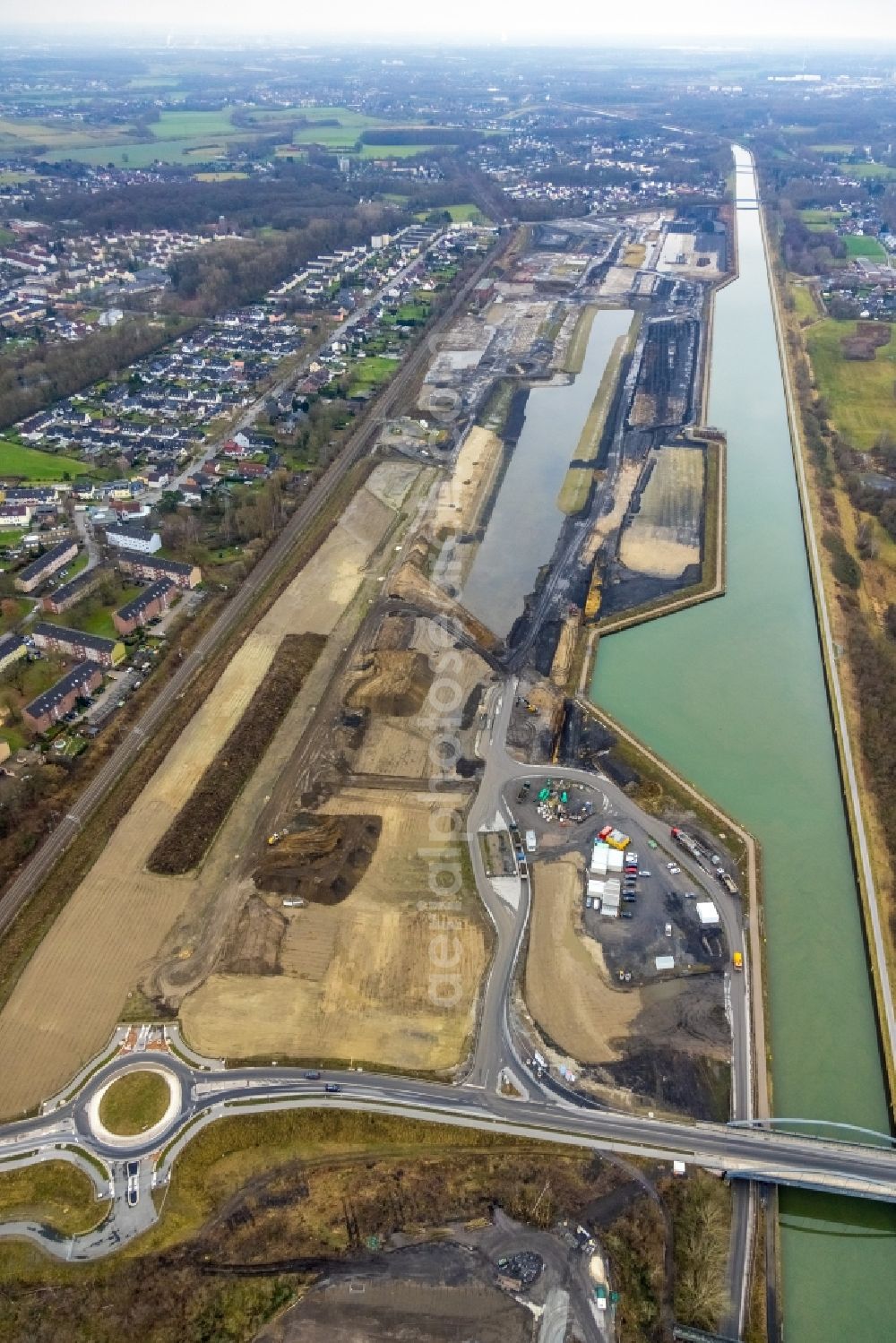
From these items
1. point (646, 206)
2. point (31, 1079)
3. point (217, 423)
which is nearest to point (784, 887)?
point (31, 1079)

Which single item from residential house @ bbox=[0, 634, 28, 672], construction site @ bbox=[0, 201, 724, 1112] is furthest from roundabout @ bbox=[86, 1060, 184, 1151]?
residential house @ bbox=[0, 634, 28, 672]

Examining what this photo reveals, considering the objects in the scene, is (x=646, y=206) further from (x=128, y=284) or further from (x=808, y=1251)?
(x=808, y=1251)

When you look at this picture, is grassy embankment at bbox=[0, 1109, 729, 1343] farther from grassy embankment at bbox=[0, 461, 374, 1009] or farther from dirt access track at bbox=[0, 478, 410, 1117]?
grassy embankment at bbox=[0, 461, 374, 1009]

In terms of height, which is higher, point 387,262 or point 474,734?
point 387,262

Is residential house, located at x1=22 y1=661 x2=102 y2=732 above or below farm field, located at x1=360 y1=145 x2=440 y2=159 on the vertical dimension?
below

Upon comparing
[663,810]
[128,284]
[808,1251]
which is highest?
[128,284]

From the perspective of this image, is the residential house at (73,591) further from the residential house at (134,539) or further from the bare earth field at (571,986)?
the bare earth field at (571,986)

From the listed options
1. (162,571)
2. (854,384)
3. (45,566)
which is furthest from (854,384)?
(45,566)
